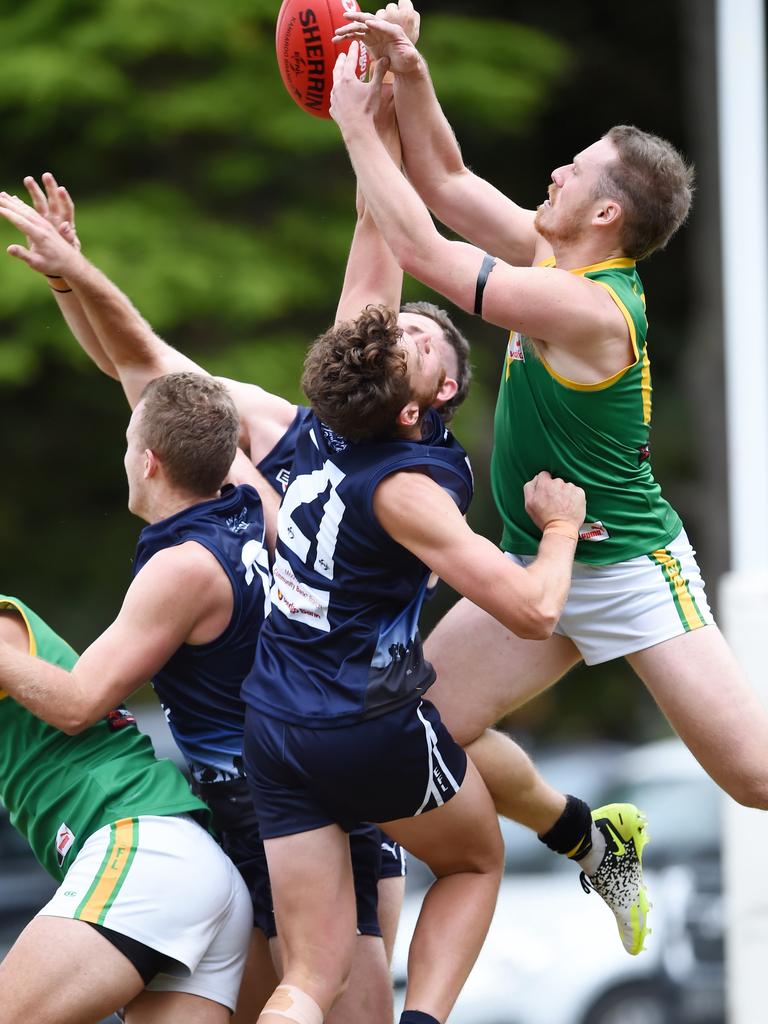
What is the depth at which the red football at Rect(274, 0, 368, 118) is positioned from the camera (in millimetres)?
4340

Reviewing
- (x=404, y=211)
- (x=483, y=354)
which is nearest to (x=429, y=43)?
(x=483, y=354)

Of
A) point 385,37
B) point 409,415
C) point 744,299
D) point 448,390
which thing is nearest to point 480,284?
point 409,415

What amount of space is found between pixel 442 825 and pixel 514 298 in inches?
52.2

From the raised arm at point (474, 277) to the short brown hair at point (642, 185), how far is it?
27 cm

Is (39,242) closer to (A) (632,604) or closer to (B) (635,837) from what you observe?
(A) (632,604)

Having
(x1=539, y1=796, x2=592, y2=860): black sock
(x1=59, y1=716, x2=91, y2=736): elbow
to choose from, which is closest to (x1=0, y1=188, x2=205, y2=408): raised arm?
(x1=59, y1=716, x2=91, y2=736): elbow

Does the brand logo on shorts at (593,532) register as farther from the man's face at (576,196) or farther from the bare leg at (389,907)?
the bare leg at (389,907)

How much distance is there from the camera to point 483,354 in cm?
1343

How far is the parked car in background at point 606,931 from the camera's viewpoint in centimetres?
955

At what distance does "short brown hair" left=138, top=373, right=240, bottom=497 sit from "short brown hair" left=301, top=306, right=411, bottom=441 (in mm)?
464

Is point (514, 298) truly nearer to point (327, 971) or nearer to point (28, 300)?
point (327, 971)

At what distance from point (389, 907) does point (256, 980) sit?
49 cm

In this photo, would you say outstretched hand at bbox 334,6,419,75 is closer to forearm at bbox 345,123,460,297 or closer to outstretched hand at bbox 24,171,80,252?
forearm at bbox 345,123,460,297

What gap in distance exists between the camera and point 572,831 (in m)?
4.62
